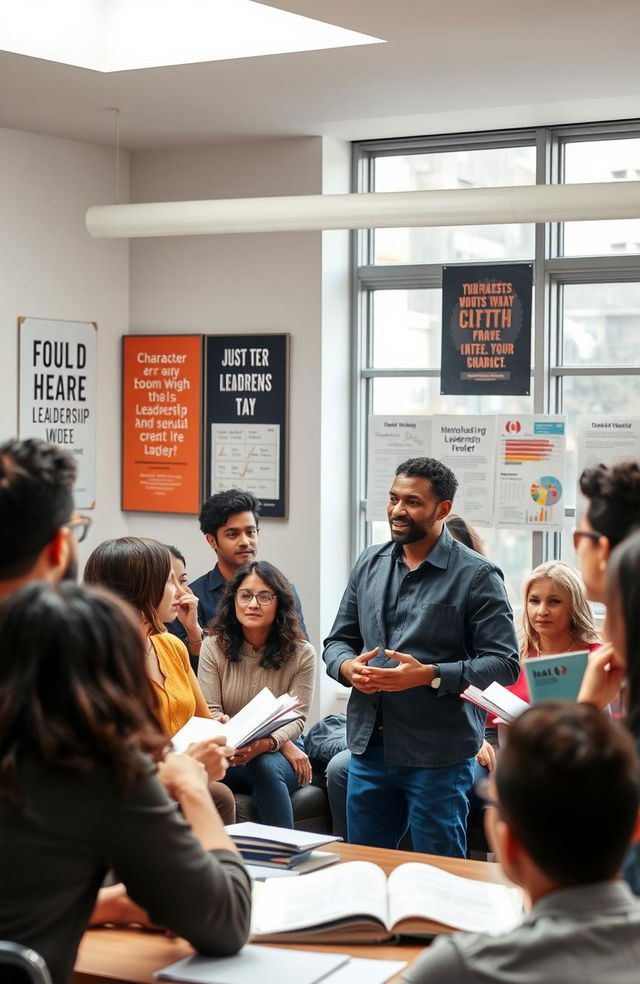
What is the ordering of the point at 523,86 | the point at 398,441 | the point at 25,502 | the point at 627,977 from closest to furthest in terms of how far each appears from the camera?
1. the point at 627,977
2. the point at 25,502
3. the point at 523,86
4. the point at 398,441

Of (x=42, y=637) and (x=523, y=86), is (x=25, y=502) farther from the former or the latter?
(x=523, y=86)

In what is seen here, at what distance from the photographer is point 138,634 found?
1623 millimetres

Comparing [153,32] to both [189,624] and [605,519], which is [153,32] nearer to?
[189,624]

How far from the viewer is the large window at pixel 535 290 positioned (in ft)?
19.1

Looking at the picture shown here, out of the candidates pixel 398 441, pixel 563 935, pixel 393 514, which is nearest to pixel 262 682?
pixel 393 514

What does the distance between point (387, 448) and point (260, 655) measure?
1806 millimetres

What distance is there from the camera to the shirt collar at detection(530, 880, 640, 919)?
1364 mm

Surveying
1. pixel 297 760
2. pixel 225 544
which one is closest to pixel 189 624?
pixel 225 544

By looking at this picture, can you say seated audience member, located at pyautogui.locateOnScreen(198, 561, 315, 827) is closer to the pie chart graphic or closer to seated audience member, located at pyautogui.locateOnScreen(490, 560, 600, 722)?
seated audience member, located at pyautogui.locateOnScreen(490, 560, 600, 722)

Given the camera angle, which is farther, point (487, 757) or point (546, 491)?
point (546, 491)

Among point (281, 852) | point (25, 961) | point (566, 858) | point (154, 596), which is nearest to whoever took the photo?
point (566, 858)

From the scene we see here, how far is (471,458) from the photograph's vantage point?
6.05 metres

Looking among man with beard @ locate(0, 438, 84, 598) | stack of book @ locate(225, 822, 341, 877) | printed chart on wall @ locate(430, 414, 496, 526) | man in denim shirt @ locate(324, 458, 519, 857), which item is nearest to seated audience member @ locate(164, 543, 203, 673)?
man in denim shirt @ locate(324, 458, 519, 857)

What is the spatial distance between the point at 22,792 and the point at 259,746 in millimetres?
3043
